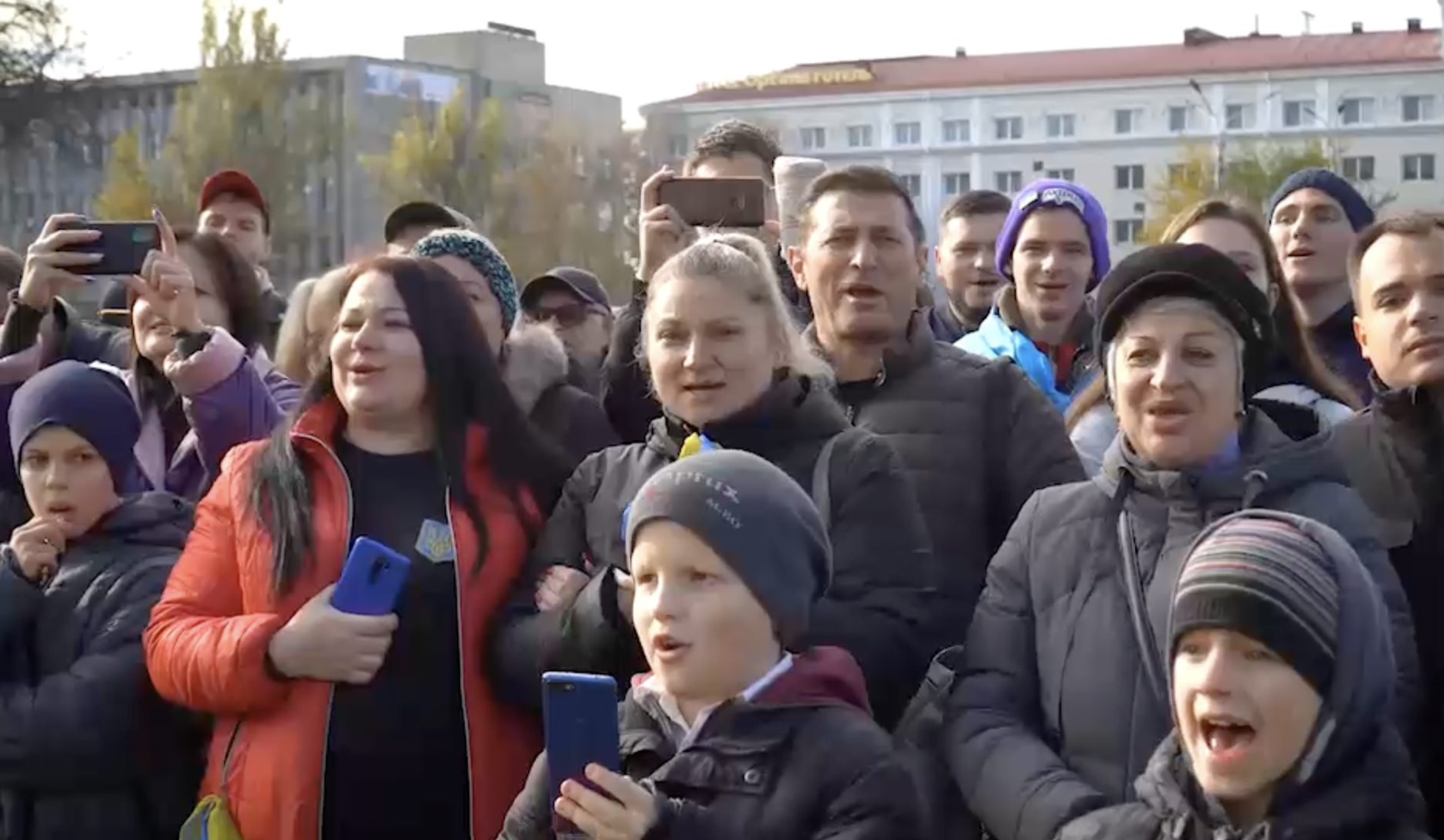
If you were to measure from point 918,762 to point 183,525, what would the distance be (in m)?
2.06

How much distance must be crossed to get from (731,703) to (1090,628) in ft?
2.44

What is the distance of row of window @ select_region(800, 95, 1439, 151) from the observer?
242 ft

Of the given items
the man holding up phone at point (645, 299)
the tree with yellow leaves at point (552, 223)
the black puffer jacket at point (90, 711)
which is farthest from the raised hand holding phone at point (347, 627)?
the tree with yellow leaves at point (552, 223)

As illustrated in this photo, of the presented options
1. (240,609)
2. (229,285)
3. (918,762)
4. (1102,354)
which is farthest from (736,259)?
(229,285)

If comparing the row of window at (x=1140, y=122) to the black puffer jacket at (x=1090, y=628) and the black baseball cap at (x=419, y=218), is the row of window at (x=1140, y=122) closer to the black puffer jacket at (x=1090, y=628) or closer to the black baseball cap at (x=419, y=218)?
the black baseball cap at (x=419, y=218)

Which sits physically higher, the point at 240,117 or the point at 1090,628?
the point at 240,117

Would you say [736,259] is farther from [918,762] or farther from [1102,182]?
[1102,182]

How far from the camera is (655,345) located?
3902mm

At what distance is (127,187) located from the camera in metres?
35.2

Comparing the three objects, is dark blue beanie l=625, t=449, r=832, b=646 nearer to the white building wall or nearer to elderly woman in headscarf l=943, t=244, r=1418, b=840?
elderly woman in headscarf l=943, t=244, r=1418, b=840

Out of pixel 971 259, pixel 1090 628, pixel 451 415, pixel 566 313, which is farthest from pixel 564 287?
pixel 1090 628

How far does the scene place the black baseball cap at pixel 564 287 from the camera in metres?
6.76

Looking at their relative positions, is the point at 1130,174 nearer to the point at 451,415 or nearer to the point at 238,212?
the point at 238,212

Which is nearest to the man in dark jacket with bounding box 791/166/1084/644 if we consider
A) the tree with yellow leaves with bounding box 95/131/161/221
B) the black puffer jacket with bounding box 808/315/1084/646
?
the black puffer jacket with bounding box 808/315/1084/646
